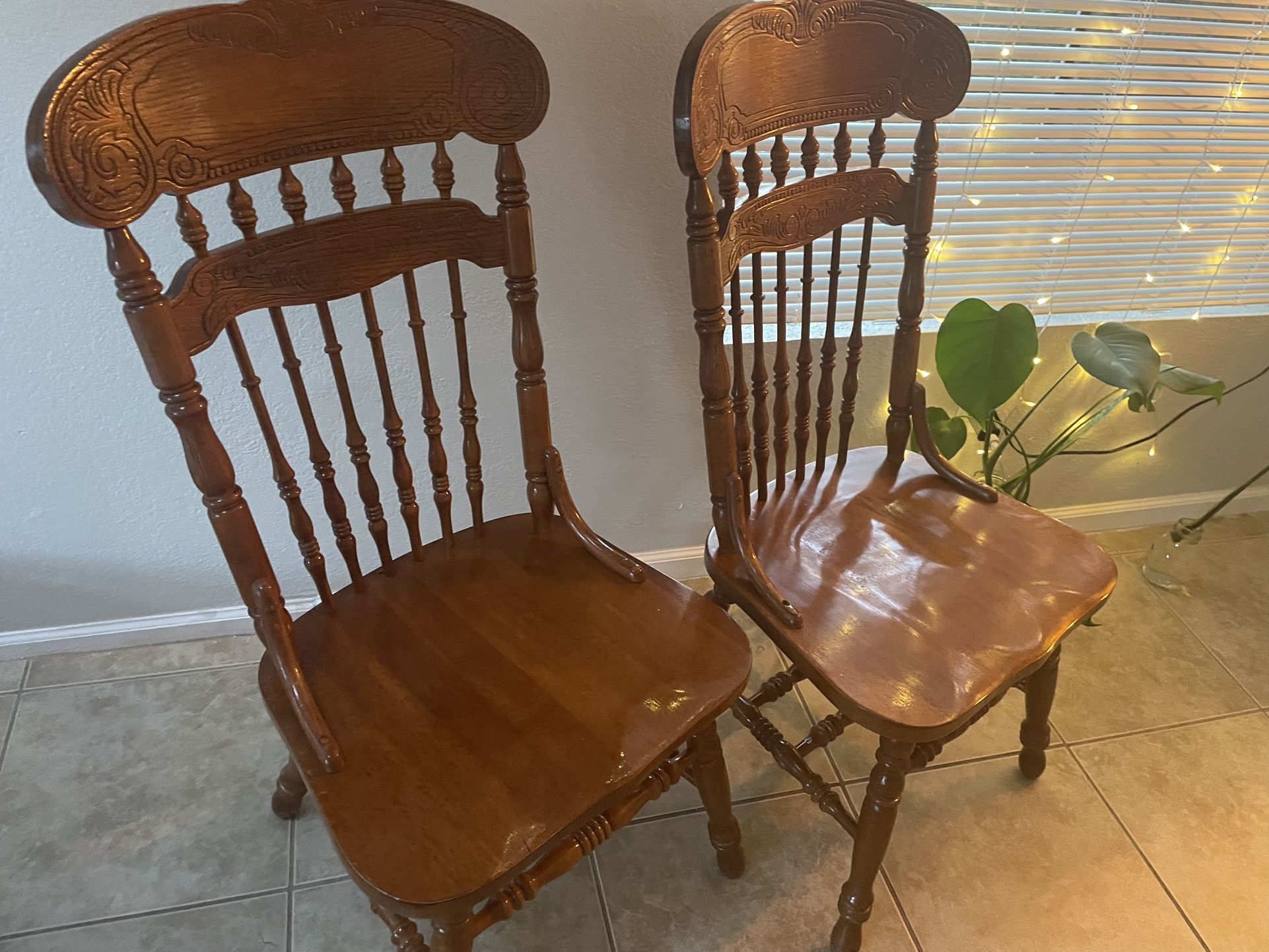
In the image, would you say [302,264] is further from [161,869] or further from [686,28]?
[161,869]

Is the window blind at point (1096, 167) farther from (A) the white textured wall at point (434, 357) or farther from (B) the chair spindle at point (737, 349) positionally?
(B) the chair spindle at point (737, 349)

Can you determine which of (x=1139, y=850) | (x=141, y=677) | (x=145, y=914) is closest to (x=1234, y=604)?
(x=1139, y=850)

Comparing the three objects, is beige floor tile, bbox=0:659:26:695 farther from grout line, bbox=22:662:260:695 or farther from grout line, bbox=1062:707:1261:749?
grout line, bbox=1062:707:1261:749

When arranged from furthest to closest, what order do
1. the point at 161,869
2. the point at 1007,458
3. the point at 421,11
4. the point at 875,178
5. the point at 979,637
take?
the point at 1007,458, the point at 161,869, the point at 875,178, the point at 979,637, the point at 421,11

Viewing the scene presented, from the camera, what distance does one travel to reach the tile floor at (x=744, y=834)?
3.96 ft

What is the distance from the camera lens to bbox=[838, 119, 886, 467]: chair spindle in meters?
1.12

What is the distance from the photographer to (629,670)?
948 millimetres

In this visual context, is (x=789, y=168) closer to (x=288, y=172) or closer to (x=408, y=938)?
(x=288, y=172)

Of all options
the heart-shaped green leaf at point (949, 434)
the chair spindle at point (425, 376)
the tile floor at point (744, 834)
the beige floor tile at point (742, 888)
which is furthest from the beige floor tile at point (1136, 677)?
the chair spindle at point (425, 376)

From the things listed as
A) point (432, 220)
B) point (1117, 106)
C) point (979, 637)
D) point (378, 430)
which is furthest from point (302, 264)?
point (1117, 106)

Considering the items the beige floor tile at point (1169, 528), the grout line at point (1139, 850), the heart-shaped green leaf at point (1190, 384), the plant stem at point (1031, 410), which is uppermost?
the heart-shaped green leaf at point (1190, 384)

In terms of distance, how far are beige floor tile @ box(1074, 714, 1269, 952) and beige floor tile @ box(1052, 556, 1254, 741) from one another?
4 centimetres

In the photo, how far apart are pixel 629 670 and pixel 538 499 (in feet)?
0.99

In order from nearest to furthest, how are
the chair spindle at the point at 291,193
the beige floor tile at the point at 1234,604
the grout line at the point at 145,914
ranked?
the chair spindle at the point at 291,193 → the grout line at the point at 145,914 → the beige floor tile at the point at 1234,604
